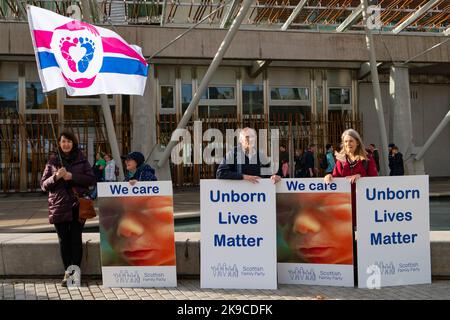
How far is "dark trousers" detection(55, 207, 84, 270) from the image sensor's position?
6.00 metres

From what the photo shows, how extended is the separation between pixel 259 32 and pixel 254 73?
160 inches

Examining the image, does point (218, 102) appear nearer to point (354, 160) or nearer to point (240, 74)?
point (240, 74)

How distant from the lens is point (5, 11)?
793 inches

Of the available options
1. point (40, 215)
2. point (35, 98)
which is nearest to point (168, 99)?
point (35, 98)

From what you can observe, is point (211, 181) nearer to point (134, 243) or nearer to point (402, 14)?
point (134, 243)

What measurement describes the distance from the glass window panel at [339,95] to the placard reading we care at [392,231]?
20.6 metres

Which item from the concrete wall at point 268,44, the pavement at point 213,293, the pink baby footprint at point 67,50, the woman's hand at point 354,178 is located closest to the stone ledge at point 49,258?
the pavement at point 213,293

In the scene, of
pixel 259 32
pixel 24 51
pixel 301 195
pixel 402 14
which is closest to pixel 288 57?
pixel 259 32

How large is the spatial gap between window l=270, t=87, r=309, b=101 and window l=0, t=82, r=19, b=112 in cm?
1172

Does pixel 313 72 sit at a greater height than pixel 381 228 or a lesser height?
greater

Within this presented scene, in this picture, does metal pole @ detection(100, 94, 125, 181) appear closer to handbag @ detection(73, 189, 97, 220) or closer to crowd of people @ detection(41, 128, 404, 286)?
crowd of people @ detection(41, 128, 404, 286)

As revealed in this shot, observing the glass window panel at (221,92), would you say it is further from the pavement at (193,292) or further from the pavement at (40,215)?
the pavement at (193,292)

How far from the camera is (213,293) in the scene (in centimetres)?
573

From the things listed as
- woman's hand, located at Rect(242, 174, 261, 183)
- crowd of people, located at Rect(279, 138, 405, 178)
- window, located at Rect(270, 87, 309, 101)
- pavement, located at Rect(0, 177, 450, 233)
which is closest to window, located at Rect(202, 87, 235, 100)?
window, located at Rect(270, 87, 309, 101)
